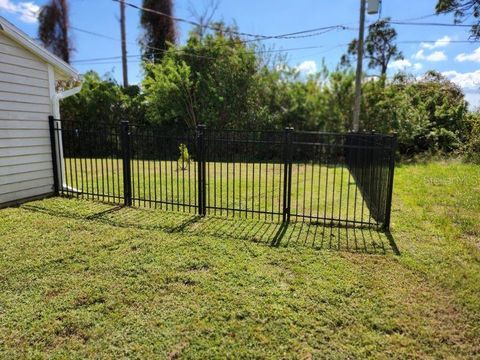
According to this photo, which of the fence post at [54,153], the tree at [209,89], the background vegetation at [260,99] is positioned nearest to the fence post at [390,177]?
the fence post at [54,153]

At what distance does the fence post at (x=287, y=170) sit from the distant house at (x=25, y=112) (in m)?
4.50

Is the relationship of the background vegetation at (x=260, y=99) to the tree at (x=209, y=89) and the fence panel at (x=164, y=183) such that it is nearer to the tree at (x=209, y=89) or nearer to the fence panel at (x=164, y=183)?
the tree at (x=209, y=89)

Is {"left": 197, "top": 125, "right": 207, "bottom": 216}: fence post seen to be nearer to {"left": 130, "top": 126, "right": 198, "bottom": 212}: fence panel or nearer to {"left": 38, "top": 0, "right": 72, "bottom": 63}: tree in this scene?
{"left": 130, "top": 126, "right": 198, "bottom": 212}: fence panel

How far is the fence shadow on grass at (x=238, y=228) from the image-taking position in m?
4.27

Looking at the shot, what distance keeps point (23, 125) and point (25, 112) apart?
0.23 m

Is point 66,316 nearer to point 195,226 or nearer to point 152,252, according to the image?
point 152,252

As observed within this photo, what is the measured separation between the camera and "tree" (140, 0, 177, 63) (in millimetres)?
18656

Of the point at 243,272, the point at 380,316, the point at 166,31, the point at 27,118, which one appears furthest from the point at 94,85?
the point at 380,316

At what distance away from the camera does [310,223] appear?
16.6 ft

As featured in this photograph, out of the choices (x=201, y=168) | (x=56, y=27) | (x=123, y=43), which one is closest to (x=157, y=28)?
(x=123, y=43)

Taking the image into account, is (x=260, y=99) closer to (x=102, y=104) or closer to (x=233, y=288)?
(x=102, y=104)

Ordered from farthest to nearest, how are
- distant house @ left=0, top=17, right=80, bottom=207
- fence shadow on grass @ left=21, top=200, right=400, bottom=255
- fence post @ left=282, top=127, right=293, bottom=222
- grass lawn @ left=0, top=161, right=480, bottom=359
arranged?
distant house @ left=0, top=17, right=80, bottom=207
fence post @ left=282, top=127, right=293, bottom=222
fence shadow on grass @ left=21, top=200, right=400, bottom=255
grass lawn @ left=0, top=161, right=480, bottom=359

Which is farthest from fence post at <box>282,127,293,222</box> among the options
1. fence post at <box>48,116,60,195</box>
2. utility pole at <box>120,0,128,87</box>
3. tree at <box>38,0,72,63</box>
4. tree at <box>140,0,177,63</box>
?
tree at <box>38,0,72,63</box>

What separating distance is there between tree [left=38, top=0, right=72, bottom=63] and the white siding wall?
16.7 meters
